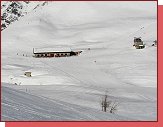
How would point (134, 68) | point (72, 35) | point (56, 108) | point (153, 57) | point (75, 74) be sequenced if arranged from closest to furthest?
point (56, 108) → point (75, 74) → point (134, 68) → point (153, 57) → point (72, 35)

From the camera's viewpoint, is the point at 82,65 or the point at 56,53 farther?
the point at 56,53

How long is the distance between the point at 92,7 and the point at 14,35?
49931mm

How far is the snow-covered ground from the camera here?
8664 millimetres

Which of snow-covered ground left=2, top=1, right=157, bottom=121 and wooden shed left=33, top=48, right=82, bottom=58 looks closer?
snow-covered ground left=2, top=1, right=157, bottom=121

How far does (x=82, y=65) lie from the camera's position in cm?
5672

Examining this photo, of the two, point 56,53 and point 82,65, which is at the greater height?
point 56,53

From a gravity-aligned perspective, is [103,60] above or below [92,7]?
below

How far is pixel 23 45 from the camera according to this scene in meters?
110

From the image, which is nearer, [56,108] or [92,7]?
[56,108]

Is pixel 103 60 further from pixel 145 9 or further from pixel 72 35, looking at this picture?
pixel 145 9

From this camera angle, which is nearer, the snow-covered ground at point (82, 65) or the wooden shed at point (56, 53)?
the snow-covered ground at point (82, 65)

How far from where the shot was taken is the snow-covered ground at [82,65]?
8664 millimetres

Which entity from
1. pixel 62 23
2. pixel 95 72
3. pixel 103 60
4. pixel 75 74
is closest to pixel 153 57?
pixel 103 60

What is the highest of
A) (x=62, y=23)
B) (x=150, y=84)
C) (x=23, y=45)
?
(x=62, y=23)
